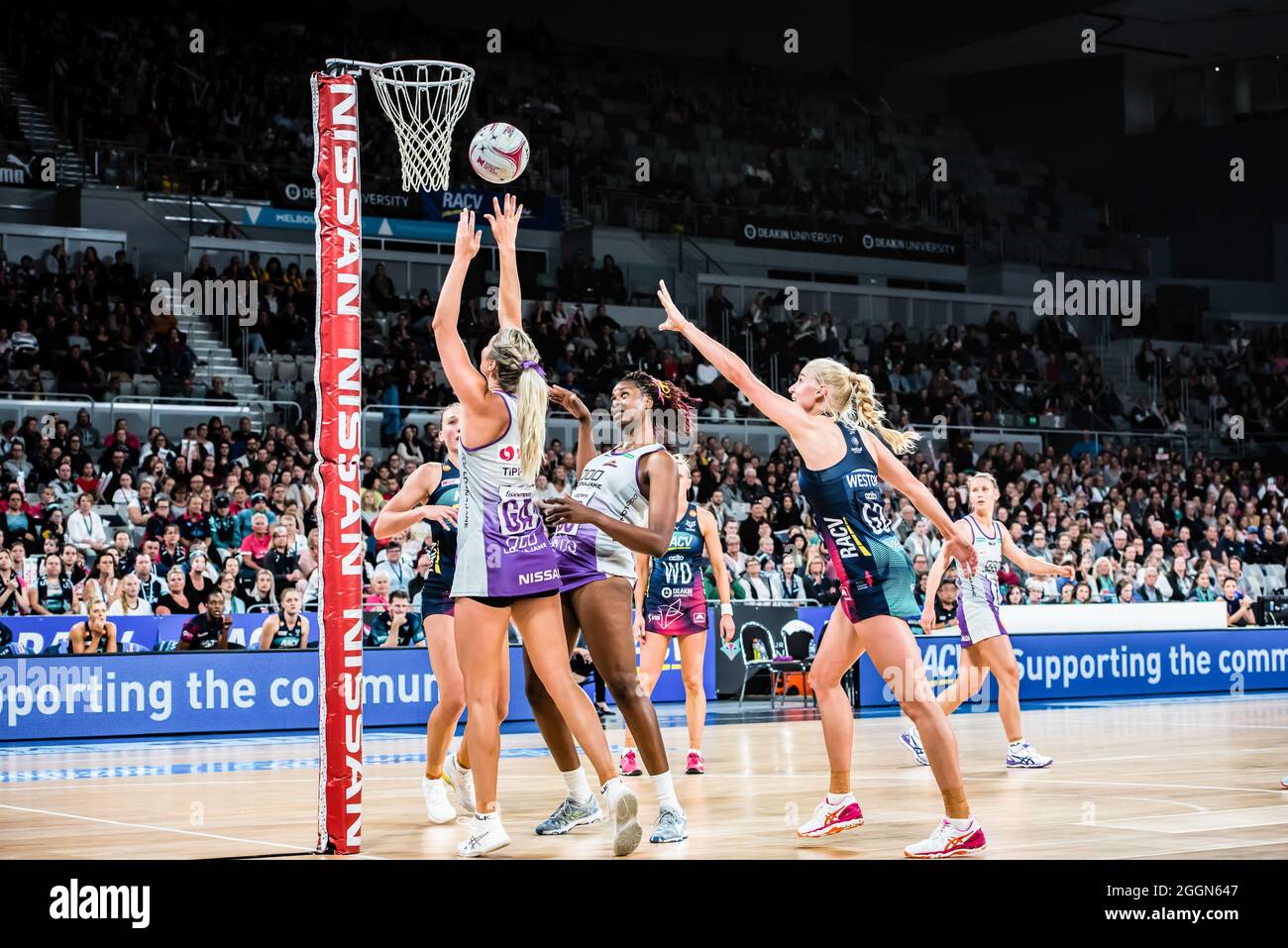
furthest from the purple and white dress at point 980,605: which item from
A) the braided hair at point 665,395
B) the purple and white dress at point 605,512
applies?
the purple and white dress at point 605,512

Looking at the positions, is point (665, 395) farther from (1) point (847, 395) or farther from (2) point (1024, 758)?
(2) point (1024, 758)

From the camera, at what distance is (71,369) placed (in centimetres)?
2297

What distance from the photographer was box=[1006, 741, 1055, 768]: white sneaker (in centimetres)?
1173

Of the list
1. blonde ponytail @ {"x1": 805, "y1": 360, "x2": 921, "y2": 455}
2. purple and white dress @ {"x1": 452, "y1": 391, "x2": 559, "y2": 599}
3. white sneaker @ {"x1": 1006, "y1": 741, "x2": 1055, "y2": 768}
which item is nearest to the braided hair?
blonde ponytail @ {"x1": 805, "y1": 360, "x2": 921, "y2": 455}

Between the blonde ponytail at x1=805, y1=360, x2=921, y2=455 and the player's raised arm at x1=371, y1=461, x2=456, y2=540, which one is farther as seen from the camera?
the player's raised arm at x1=371, y1=461, x2=456, y2=540

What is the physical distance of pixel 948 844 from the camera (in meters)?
6.88

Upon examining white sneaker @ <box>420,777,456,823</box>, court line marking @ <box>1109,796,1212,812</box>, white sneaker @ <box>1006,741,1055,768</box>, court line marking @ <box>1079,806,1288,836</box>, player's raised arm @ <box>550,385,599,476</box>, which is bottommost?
white sneaker @ <box>1006,741,1055,768</box>

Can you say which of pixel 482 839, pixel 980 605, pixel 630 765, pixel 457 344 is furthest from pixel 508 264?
pixel 980 605

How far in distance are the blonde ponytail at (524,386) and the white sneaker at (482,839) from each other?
5.46ft

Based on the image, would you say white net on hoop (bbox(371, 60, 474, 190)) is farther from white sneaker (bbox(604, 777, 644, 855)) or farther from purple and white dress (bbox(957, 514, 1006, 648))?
purple and white dress (bbox(957, 514, 1006, 648))

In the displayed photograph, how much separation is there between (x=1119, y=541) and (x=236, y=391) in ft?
50.2

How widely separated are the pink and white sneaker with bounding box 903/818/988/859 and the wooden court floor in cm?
13

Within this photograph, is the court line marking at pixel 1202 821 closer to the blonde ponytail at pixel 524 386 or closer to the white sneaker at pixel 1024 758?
the white sneaker at pixel 1024 758

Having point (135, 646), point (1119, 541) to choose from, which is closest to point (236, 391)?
point (135, 646)
